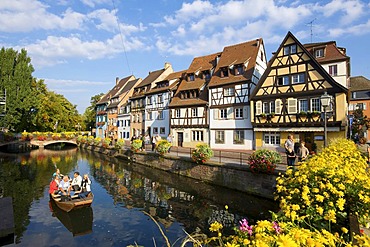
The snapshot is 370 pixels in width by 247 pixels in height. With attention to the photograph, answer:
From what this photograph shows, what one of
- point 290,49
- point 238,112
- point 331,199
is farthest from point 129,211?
point 290,49

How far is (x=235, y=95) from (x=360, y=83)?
34.4 meters

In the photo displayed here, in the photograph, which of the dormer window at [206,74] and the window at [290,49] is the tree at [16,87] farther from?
the window at [290,49]

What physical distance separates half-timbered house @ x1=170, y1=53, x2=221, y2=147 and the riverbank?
7648mm

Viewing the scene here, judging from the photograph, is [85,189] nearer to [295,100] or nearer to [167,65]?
[295,100]

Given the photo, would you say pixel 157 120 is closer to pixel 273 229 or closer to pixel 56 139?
pixel 56 139

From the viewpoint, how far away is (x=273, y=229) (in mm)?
2662

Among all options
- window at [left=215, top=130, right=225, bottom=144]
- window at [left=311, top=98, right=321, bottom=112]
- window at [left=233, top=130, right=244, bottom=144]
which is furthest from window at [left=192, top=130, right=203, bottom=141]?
window at [left=311, top=98, right=321, bottom=112]

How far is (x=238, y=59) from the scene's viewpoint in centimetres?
2864

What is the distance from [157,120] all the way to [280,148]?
20.4m

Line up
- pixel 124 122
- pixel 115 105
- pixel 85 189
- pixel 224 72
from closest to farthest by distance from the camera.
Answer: pixel 85 189, pixel 224 72, pixel 124 122, pixel 115 105

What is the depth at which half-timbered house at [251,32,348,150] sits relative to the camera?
809 inches

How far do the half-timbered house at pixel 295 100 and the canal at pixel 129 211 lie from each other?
1021 centimetres

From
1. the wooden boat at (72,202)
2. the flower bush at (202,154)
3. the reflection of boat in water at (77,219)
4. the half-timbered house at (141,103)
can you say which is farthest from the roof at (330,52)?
the half-timbered house at (141,103)

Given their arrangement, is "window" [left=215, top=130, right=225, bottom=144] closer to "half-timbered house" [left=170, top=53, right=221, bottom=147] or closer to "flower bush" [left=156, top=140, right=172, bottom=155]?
Answer: "half-timbered house" [left=170, top=53, right=221, bottom=147]
